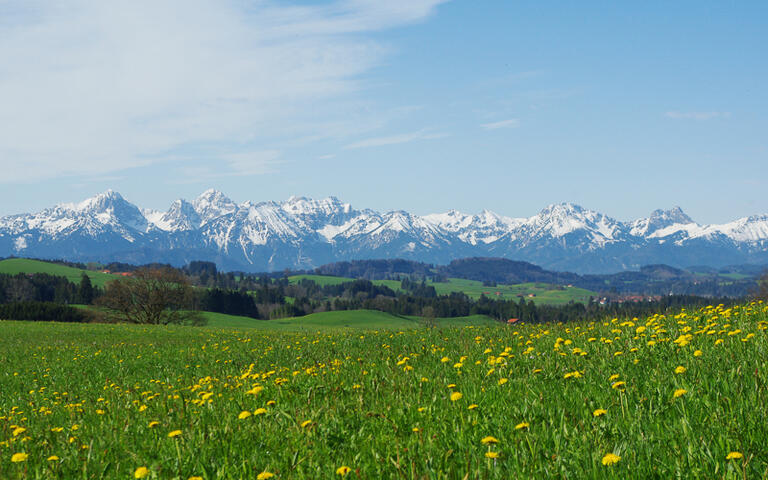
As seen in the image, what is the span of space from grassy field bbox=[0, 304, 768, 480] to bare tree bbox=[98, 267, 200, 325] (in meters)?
66.9

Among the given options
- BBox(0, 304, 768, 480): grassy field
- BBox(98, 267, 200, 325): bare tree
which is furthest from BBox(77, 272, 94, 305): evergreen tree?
BBox(0, 304, 768, 480): grassy field

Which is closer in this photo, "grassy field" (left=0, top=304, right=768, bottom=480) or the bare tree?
"grassy field" (left=0, top=304, right=768, bottom=480)

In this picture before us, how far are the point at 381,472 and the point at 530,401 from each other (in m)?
2.28

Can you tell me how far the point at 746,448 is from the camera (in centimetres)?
394

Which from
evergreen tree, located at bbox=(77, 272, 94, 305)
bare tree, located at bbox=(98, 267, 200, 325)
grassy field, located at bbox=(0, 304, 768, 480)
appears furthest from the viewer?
evergreen tree, located at bbox=(77, 272, 94, 305)

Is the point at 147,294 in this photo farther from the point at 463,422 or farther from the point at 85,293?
the point at 85,293

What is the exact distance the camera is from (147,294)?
7312 cm

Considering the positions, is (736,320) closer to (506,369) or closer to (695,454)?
(506,369)

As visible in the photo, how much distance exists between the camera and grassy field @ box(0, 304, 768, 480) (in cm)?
405

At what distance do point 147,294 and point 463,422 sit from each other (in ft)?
248

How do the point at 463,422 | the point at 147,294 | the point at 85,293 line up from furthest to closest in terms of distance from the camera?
1. the point at 85,293
2. the point at 147,294
3. the point at 463,422

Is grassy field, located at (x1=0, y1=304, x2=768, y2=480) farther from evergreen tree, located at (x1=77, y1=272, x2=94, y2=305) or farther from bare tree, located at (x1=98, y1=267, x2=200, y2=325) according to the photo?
evergreen tree, located at (x1=77, y1=272, x2=94, y2=305)

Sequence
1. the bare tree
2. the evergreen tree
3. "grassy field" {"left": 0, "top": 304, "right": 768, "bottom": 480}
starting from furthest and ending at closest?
the evergreen tree → the bare tree → "grassy field" {"left": 0, "top": 304, "right": 768, "bottom": 480}

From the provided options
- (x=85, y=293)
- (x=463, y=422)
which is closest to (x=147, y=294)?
(x=463, y=422)
